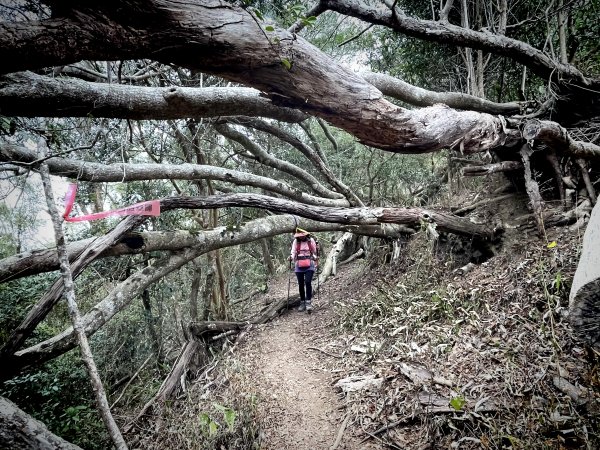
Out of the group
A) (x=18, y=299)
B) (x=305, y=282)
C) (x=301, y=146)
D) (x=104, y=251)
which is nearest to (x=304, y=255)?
(x=305, y=282)

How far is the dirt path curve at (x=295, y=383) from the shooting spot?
3553mm

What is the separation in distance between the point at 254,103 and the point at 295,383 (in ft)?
12.2

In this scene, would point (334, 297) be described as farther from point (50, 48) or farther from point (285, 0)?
point (50, 48)

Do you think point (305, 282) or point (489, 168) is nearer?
point (489, 168)

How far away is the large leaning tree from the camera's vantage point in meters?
1.89

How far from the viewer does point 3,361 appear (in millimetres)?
2980

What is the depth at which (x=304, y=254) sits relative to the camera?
738cm

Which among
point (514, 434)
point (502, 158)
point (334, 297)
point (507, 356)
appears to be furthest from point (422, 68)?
point (514, 434)

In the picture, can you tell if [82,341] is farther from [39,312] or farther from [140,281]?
[140,281]

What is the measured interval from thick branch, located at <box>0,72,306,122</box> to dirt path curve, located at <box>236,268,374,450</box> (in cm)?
347

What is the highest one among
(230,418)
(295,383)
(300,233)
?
(300,233)

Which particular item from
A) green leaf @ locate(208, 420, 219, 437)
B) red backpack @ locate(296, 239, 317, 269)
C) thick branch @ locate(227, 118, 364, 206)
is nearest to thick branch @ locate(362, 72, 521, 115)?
thick branch @ locate(227, 118, 364, 206)

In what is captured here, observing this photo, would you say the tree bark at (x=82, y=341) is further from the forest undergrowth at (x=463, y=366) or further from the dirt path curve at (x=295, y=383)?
the dirt path curve at (x=295, y=383)

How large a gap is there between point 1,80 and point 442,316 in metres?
5.12
